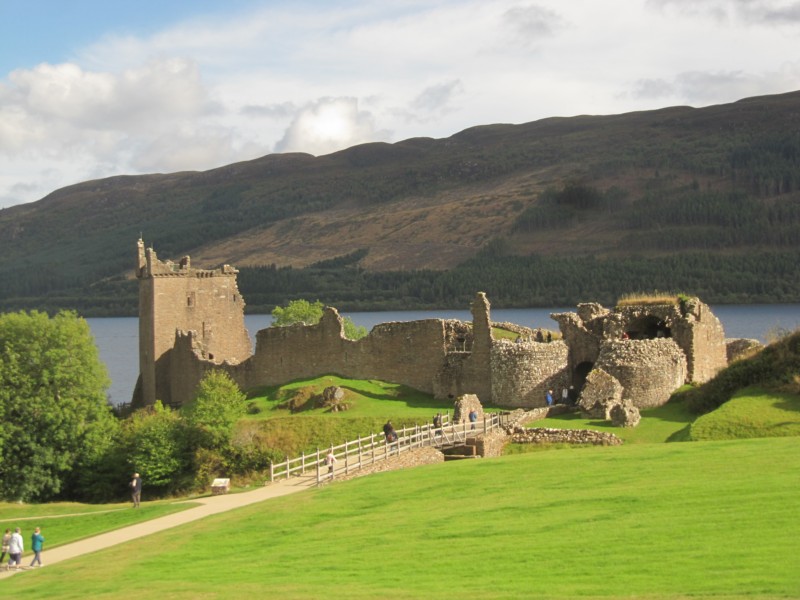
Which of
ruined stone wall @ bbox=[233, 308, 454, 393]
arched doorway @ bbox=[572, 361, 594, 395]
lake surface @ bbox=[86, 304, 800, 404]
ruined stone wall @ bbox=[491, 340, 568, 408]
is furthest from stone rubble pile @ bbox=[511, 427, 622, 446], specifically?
lake surface @ bbox=[86, 304, 800, 404]

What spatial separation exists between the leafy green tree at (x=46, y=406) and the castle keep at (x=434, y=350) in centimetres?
1014

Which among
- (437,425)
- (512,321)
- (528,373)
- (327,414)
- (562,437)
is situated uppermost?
(512,321)

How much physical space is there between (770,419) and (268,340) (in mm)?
28647

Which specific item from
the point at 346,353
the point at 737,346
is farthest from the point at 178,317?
the point at 737,346

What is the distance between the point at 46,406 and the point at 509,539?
3020cm

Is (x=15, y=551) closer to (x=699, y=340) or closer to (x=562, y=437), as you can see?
(x=562, y=437)

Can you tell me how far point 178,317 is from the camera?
207 ft

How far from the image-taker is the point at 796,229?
199 metres

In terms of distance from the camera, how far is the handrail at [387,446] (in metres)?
36.2

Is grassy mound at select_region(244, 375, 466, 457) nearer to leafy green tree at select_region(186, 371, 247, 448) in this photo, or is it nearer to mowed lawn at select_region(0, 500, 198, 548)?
leafy green tree at select_region(186, 371, 247, 448)

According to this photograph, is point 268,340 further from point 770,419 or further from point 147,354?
point 770,419

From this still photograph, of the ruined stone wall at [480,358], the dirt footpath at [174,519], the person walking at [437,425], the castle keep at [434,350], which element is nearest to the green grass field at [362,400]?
the castle keep at [434,350]

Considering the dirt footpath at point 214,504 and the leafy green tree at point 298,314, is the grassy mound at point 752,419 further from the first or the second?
the leafy green tree at point 298,314

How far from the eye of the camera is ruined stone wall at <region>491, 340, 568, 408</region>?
152 ft
